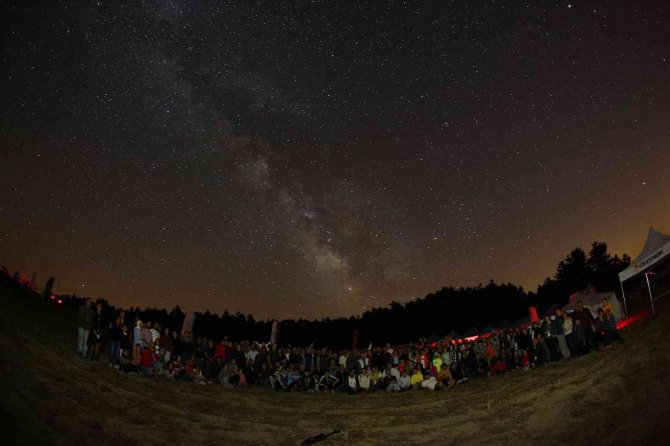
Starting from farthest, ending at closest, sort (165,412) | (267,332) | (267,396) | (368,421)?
(267,332)
(267,396)
(368,421)
(165,412)

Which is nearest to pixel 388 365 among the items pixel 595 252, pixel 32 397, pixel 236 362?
pixel 236 362

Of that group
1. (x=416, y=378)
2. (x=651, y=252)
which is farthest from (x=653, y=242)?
(x=416, y=378)

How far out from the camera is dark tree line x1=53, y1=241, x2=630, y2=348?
259ft

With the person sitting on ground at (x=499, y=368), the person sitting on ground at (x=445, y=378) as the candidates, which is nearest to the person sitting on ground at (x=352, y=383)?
the person sitting on ground at (x=445, y=378)

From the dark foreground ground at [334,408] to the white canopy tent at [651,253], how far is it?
6.04 ft

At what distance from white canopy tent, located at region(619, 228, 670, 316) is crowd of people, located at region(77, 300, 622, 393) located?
181cm

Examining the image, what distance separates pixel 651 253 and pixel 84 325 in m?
21.1

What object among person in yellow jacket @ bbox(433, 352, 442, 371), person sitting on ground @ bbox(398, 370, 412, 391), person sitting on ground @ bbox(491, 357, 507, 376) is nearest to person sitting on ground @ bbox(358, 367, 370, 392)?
person sitting on ground @ bbox(398, 370, 412, 391)

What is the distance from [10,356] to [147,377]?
4.43m

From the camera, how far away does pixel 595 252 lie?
282 ft

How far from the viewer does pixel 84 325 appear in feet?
47.5

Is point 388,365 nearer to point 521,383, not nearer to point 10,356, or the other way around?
point 521,383

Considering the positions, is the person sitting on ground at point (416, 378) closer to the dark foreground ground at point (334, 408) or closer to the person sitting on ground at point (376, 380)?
the person sitting on ground at point (376, 380)

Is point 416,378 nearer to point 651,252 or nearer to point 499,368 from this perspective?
point 499,368
